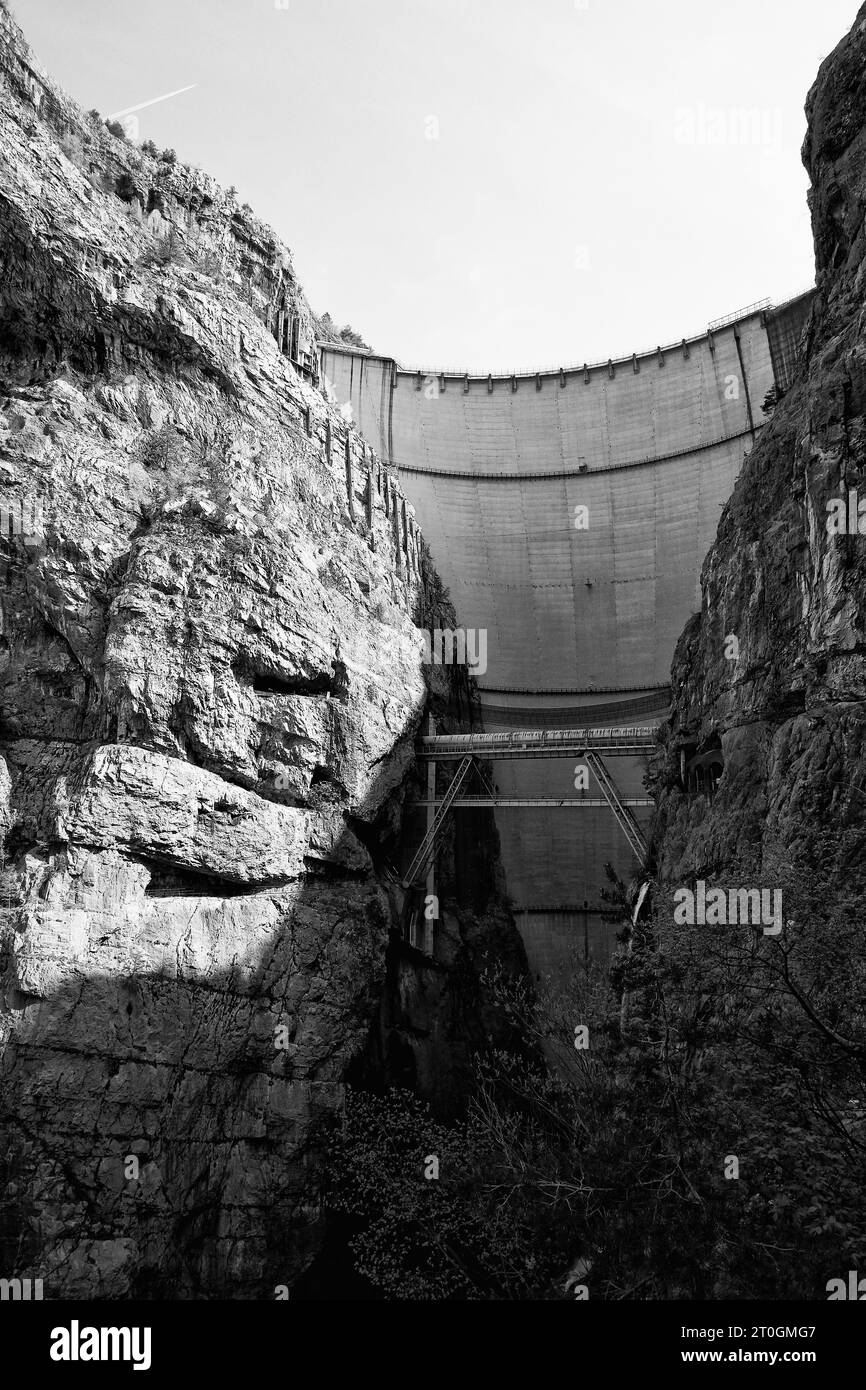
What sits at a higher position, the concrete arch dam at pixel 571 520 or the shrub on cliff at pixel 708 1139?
the concrete arch dam at pixel 571 520

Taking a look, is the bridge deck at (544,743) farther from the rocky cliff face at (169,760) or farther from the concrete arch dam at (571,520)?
the concrete arch dam at (571,520)

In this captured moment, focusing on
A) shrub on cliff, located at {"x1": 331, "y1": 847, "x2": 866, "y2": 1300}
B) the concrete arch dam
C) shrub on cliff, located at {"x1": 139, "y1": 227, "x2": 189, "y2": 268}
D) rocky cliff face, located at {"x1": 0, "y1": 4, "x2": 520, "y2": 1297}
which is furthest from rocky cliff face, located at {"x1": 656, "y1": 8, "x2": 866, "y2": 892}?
shrub on cliff, located at {"x1": 139, "y1": 227, "x2": 189, "y2": 268}

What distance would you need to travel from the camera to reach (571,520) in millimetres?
48469

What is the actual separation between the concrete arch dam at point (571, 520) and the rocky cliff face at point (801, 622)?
51.5 ft

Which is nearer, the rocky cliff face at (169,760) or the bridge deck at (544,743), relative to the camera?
the rocky cliff face at (169,760)

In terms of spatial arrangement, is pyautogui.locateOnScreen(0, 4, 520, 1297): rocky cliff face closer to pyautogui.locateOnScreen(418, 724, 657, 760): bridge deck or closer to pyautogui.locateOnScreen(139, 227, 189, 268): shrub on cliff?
pyautogui.locateOnScreen(139, 227, 189, 268): shrub on cliff

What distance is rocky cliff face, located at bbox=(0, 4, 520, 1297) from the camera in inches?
894

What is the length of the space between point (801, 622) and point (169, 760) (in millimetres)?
15280

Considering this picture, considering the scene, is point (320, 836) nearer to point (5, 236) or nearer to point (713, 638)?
point (713, 638)

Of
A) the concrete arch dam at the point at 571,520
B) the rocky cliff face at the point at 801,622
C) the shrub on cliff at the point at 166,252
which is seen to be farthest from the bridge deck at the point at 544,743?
the shrub on cliff at the point at 166,252

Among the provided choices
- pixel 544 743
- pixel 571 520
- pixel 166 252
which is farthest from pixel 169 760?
pixel 571 520

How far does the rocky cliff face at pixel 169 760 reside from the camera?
2272 cm

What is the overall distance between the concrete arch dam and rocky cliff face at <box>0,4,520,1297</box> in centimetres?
1082
